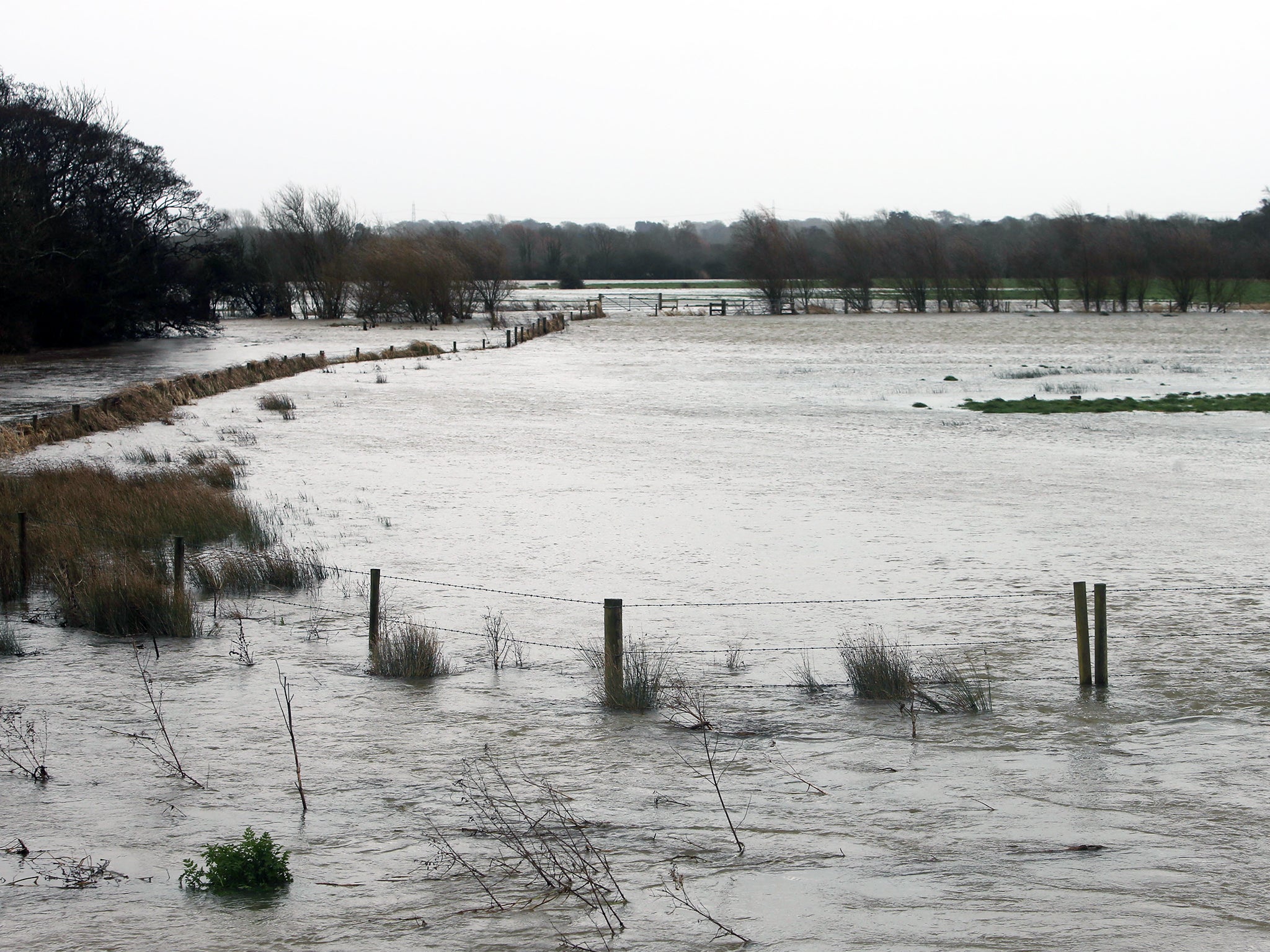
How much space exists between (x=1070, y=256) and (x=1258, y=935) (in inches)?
3392

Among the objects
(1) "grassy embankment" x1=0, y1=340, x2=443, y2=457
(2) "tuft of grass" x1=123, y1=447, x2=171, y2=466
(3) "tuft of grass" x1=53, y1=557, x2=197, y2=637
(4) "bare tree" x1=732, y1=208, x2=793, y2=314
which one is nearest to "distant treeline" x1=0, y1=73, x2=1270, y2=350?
(4) "bare tree" x1=732, y1=208, x2=793, y2=314

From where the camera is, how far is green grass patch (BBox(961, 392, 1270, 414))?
3000cm

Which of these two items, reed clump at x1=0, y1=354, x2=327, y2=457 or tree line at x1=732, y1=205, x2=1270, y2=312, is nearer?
reed clump at x1=0, y1=354, x2=327, y2=457

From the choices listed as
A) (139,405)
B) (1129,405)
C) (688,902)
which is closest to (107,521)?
(688,902)

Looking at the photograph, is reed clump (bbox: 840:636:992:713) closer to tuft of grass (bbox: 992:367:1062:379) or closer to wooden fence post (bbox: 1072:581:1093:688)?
wooden fence post (bbox: 1072:581:1093:688)

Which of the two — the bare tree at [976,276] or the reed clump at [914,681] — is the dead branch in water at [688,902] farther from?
the bare tree at [976,276]

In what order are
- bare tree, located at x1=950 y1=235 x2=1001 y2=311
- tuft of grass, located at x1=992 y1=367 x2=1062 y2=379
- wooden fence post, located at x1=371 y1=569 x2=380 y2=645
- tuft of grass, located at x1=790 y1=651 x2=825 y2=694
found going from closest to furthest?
tuft of grass, located at x1=790 y1=651 x2=825 y2=694, wooden fence post, located at x1=371 y1=569 x2=380 y2=645, tuft of grass, located at x1=992 y1=367 x2=1062 y2=379, bare tree, located at x1=950 y1=235 x2=1001 y2=311

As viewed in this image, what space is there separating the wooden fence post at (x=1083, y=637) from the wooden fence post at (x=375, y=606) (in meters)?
5.70

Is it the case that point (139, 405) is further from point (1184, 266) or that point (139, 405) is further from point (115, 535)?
point (1184, 266)

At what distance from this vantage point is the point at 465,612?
12.6 metres

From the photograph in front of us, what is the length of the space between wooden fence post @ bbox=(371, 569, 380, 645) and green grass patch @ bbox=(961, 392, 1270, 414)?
22437 mm

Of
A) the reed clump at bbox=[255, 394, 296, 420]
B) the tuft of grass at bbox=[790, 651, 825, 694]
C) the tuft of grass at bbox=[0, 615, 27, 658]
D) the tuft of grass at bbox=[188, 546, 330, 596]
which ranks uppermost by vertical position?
the reed clump at bbox=[255, 394, 296, 420]

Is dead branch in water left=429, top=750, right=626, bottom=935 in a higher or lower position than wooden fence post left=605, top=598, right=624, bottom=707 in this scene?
lower

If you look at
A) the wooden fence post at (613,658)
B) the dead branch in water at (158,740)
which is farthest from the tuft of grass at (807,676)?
the dead branch in water at (158,740)
